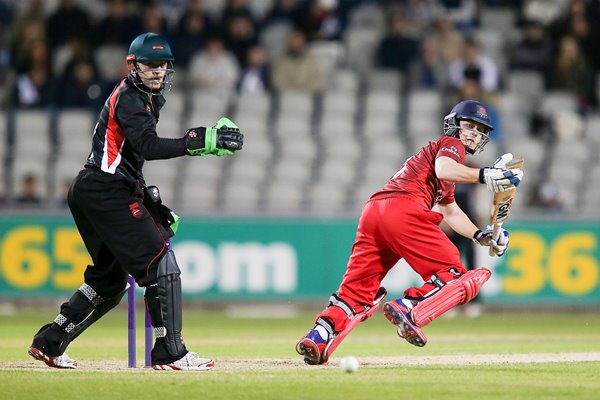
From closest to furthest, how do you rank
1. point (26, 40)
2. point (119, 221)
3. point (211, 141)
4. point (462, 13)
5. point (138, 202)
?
point (211, 141) → point (119, 221) → point (138, 202) → point (26, 40) → point (462, 13)

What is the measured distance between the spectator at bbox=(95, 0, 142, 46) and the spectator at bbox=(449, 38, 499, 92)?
4982 millimetres

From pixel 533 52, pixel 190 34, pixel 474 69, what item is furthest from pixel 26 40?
pixel 533 52

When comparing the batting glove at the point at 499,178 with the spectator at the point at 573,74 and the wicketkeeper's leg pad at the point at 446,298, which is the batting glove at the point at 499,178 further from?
the spectator at the point at 573,74

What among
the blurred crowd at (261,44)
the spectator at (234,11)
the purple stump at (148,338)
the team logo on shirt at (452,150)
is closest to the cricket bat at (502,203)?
the team logo on shirt at (452,150)

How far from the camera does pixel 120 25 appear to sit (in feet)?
64.6

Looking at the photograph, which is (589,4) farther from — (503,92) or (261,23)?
(261,23)

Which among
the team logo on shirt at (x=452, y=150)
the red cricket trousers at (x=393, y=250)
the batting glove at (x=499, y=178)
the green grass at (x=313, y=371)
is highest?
Result: the team logo on shirt at (x=452, y=150)

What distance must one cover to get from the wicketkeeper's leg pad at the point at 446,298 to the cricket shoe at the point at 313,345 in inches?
28.5

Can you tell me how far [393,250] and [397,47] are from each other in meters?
10.5

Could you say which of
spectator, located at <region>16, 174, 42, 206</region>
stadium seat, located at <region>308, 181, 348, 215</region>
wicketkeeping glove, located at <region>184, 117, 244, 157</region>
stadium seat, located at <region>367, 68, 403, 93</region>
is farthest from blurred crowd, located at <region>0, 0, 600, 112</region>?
wicketkeeping glove, located at <region>184, 117, 244, 157</region>

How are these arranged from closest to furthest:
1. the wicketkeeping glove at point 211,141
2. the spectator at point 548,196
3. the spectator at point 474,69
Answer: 1. the wicketkeeping glove at point 211,141
2. the spectator at point 548,196
3. the spectator at point 474,69

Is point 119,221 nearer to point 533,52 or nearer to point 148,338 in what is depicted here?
point 148,338

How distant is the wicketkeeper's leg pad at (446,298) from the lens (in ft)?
29.9

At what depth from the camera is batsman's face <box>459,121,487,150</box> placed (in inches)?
383
